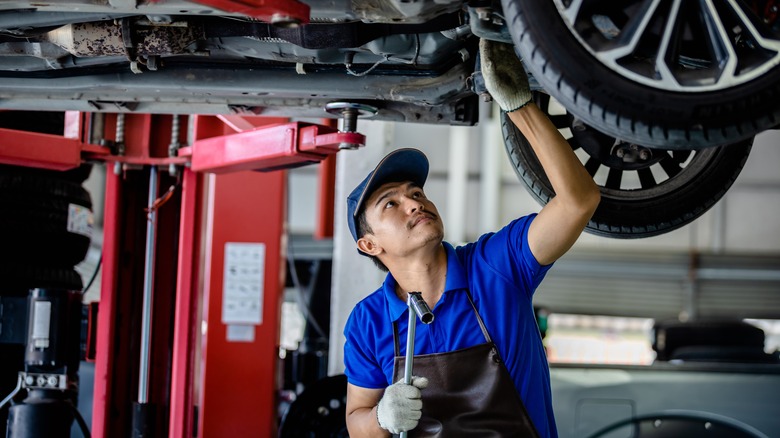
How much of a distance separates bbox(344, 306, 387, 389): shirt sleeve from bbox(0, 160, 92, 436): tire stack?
1.39m

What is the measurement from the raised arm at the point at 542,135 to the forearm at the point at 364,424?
69cm

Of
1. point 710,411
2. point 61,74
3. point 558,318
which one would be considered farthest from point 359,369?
point 558,318

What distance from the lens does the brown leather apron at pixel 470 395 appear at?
221 cm

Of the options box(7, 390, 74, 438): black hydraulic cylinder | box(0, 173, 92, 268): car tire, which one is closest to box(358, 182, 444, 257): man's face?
box(7, 390, 74, 438): black hydraulic cylinder

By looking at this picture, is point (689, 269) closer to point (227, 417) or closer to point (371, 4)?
point (227, 417)

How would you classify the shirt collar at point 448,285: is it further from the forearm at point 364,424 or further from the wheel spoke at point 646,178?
the wheel spoke at point 646,178

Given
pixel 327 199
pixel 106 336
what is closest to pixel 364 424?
pixel 106 336

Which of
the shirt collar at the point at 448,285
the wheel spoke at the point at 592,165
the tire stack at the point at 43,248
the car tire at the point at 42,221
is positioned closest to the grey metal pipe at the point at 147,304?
Result: the tire stack at the point at 43,248

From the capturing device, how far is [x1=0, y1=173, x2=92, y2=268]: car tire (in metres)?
3.45

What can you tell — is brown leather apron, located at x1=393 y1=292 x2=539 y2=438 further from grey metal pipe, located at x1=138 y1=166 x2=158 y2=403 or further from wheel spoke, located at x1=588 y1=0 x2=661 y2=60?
grey metal pipe, located at x1=138 y1=166 x2=158 y2=403

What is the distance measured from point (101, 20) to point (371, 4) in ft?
2.23

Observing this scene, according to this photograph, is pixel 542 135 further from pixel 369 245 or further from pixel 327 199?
pixel 327 199

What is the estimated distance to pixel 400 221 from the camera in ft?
7.83

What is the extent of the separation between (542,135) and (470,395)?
67cm
